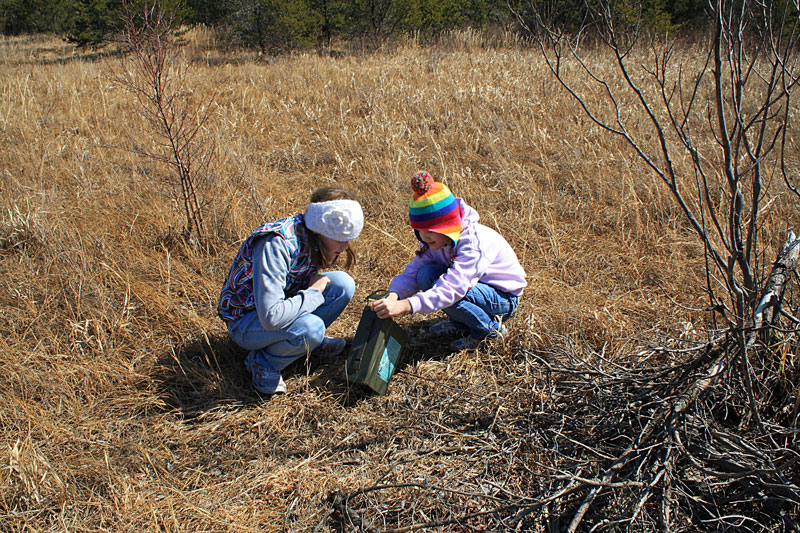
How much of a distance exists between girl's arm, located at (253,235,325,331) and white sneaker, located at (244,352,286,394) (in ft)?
0.78

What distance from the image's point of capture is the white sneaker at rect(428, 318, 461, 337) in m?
2.98

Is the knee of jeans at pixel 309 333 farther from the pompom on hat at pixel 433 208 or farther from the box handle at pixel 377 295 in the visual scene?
the pompom on hat at pixel 433 208

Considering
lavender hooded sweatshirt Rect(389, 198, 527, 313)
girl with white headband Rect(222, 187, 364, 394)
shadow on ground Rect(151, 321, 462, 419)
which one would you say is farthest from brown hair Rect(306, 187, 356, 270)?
shadow on ground Rect(151, 321, 462, 419)

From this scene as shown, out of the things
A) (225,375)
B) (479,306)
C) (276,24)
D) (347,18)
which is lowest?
(225,375)

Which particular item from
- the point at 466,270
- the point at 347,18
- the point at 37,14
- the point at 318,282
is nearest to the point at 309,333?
the point at 318,282

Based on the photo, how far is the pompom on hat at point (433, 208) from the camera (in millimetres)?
2416

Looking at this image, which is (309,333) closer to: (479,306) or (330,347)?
(330,347)

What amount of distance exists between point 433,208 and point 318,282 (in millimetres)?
653

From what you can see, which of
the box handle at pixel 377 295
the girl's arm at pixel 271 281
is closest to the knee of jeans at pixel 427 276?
the box handle at pixel 377 295

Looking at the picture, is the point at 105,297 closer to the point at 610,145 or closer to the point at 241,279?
the point at 241,279

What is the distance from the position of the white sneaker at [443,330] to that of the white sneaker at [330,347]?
493 millimetres

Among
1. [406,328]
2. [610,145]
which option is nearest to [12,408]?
[406,328]

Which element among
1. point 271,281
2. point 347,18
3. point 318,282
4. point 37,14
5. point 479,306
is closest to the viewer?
point 271,281

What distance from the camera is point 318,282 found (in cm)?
262
